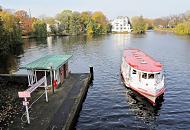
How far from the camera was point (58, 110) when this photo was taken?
23.9 m

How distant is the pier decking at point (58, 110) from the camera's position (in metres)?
20.7

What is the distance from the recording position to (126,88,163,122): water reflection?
2606 cm

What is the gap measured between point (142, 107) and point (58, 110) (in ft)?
30.8

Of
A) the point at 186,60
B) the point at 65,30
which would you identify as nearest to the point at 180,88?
the point at 186,60

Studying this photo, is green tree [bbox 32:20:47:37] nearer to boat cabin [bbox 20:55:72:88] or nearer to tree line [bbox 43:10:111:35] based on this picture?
tree line [bbox 43:10:111:35]

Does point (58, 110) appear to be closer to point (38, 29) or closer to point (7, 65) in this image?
point (7, 65)

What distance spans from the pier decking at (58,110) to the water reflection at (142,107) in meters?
5.67

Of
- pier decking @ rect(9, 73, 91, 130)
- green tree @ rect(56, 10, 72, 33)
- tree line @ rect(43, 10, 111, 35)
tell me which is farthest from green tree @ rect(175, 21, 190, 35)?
pier decking @ rect(9, 73, 91, 130)

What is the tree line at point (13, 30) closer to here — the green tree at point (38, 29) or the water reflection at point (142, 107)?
the green tree at point (38, 29)

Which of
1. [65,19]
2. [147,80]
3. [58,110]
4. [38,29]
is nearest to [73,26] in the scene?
[65,19]

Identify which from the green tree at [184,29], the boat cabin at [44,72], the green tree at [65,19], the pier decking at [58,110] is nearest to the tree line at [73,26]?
the green tree at [65,19]

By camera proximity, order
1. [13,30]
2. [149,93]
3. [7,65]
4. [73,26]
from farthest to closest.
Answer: [73,26] → [13,30] → [7,65] → [149,93]

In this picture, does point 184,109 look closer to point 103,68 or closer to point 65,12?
point 103,68

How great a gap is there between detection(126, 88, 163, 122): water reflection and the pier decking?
5674mm
